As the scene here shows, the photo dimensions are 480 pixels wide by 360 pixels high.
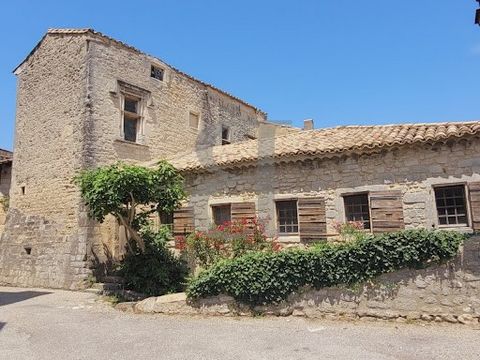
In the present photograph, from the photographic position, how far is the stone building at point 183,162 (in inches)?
336

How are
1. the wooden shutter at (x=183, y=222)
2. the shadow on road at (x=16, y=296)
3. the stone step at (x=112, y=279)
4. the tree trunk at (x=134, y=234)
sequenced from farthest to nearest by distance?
the wooden shutter at (x=183, y=222)
the stone step at (x=112, y=279)
the tree trunk at (x=134, y=234)
the shadow on road at (x=16, y=296)

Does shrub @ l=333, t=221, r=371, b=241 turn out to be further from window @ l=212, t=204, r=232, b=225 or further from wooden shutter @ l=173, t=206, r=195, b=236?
wooden shutter @ l=173, t=206, r=195, b=236

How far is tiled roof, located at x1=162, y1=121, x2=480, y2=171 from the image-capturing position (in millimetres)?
8406

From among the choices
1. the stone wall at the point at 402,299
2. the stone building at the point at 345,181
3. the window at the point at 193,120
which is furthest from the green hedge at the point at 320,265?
the window at the point at 193,120

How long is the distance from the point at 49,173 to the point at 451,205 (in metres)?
12.3

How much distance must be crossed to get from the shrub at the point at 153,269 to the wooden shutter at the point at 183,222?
1.73 feet

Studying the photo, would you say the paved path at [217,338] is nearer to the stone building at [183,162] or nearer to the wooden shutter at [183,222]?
the stone building at [183,162]

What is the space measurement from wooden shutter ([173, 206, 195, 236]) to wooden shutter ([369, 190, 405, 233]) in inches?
204

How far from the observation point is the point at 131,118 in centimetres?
1426

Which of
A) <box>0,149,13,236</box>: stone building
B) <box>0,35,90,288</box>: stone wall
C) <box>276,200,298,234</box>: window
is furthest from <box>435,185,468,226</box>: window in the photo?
<box>0,149,13,236</box>: stone building

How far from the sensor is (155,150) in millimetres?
14766

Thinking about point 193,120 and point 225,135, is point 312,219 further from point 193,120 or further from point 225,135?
point 225,135

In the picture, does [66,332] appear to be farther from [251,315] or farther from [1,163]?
[1,163]

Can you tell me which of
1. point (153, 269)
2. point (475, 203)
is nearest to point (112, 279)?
point (153, 269)
